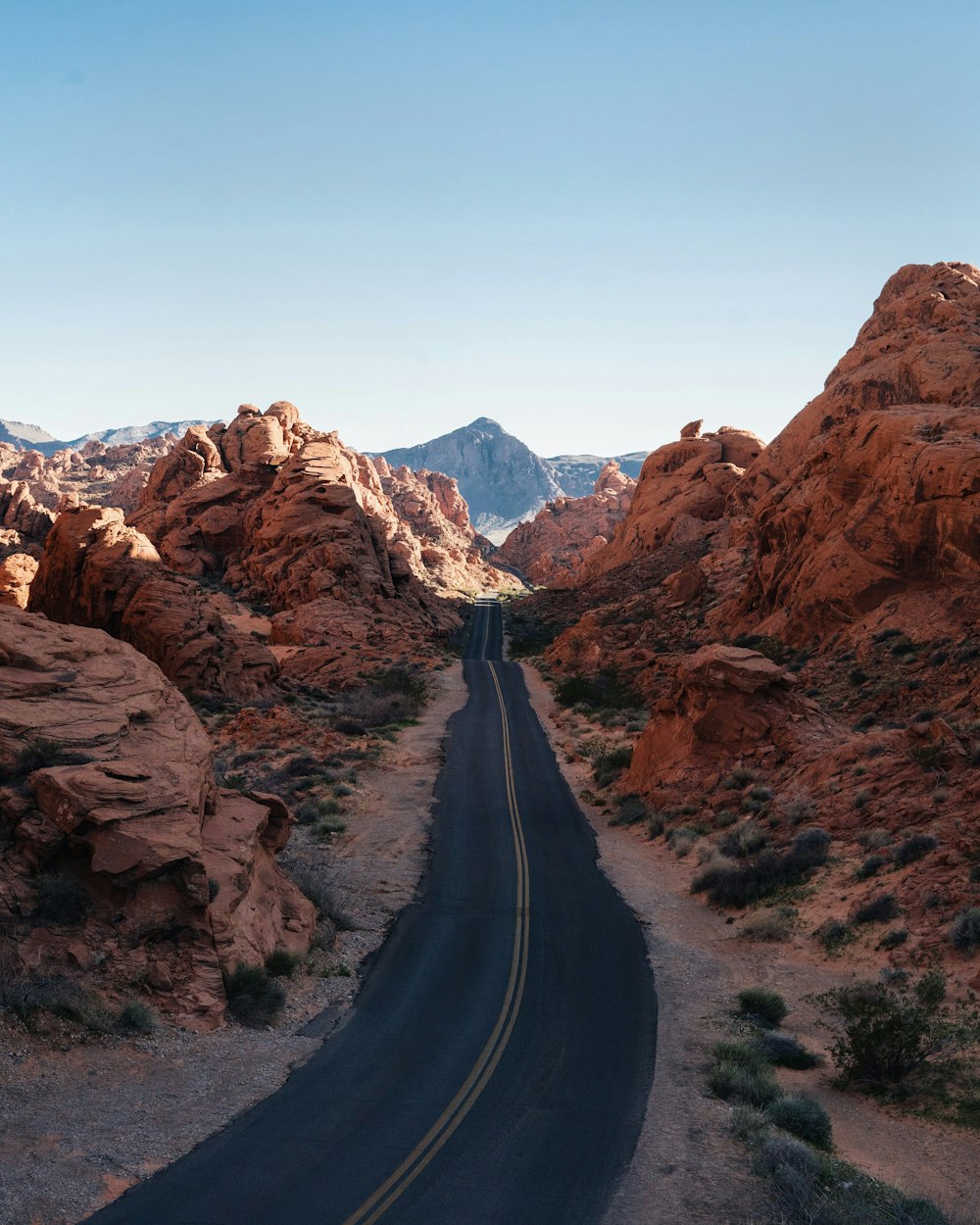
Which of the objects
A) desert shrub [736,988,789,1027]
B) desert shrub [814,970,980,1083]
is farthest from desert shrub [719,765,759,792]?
desert shrub [814,970,980,1083]

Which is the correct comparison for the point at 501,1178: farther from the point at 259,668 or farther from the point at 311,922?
the point at 259,668

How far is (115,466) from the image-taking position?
180 meters

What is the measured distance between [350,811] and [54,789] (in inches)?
621

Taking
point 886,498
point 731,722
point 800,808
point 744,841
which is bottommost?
point 744,841

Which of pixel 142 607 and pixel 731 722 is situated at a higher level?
Answer: pixel 142 607

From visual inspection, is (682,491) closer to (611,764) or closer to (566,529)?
(611,764)

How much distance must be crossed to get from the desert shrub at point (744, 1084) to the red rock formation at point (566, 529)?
131891mm

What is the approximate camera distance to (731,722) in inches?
1173

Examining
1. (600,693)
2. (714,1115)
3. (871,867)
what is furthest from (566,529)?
(714,1115)

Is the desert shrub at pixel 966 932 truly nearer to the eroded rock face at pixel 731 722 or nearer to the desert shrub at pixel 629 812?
the eroded rock face at pixel 731 722

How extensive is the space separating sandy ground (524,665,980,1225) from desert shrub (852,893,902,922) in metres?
1.34

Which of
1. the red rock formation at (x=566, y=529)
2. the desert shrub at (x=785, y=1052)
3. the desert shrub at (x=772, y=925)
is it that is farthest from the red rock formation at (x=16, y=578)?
the red rock formation at (x=566, y=529)

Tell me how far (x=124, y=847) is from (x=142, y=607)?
102 ft

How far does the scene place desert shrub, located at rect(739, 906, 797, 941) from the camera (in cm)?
1989
